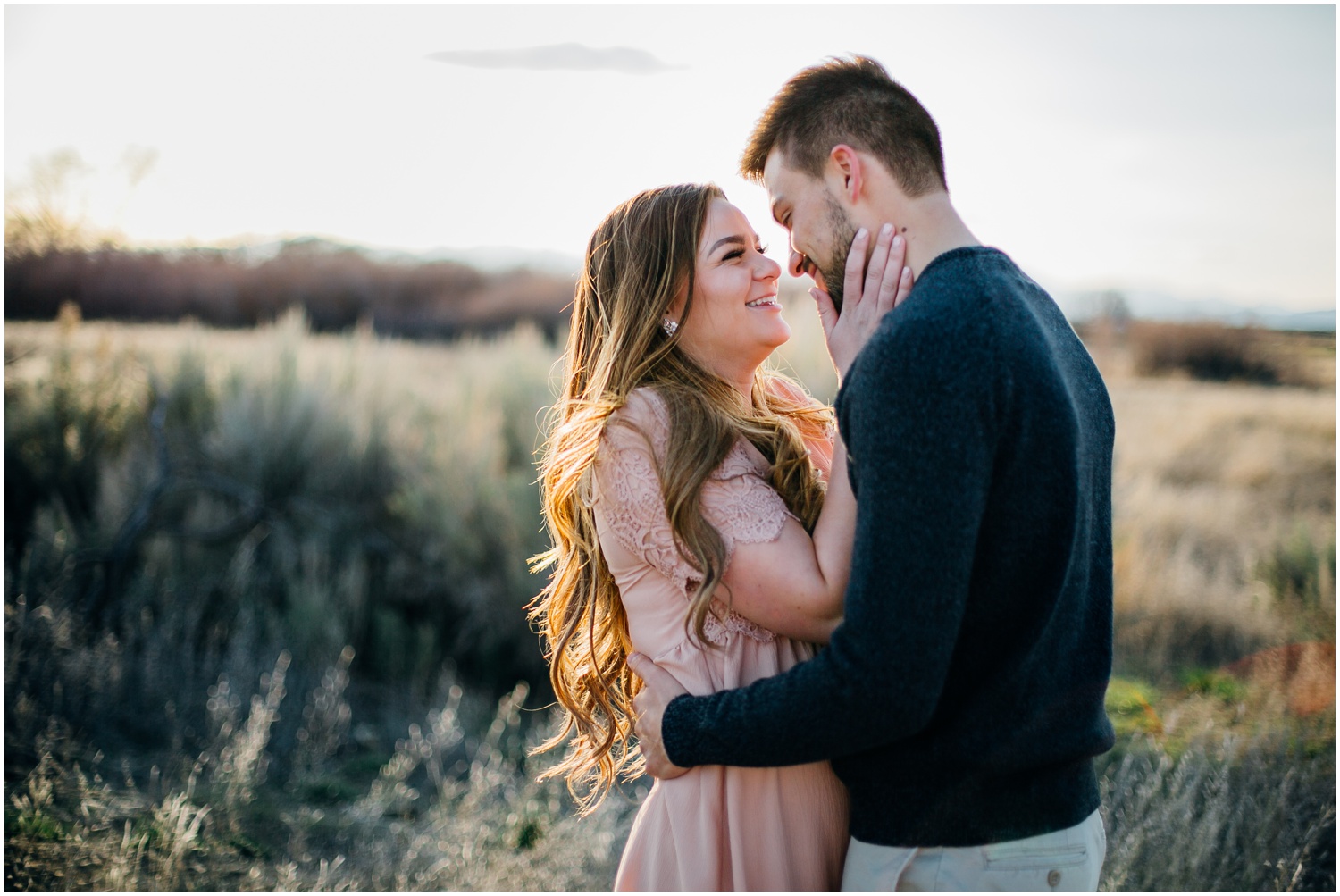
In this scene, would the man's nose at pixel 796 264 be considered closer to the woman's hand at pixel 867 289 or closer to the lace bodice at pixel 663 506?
the woman's hand at pixel 867 289

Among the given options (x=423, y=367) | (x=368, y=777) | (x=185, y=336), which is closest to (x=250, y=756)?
(x=368, y=777)

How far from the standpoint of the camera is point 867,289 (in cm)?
179

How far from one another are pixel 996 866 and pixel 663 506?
900mm

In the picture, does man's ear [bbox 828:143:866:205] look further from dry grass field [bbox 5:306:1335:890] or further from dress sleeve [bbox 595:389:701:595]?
dry grass field [bbox 5:306:1335:890]

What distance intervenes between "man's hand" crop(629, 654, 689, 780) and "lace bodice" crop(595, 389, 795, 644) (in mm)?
133

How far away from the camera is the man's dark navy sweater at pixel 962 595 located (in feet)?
4.55

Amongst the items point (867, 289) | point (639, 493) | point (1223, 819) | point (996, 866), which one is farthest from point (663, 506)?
point (1223, 819)

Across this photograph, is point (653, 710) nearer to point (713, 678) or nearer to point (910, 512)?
point (713, 678)

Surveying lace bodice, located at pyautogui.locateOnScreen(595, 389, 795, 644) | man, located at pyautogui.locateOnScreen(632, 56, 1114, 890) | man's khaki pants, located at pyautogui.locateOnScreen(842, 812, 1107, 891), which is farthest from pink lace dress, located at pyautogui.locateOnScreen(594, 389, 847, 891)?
man's khaki pants, located at pyautogui.locateOnScreen(842, 812, 1107, 891)

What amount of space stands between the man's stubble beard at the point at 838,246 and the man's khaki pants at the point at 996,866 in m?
1.05

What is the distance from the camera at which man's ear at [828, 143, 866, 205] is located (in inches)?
72.2

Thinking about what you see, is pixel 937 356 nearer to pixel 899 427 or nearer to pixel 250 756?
pixel 899 427

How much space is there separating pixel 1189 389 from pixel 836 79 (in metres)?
12.5

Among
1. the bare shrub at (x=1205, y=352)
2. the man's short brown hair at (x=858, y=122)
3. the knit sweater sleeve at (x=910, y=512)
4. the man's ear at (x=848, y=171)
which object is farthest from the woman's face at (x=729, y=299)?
the bare shrub at (x=1205, y=352)
